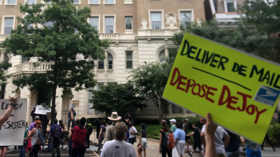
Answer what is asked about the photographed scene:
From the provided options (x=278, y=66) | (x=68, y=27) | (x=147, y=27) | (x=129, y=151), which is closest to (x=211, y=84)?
(x=278, y=66)

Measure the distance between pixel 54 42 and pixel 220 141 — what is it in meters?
10.5

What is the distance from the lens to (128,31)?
27.3 metres

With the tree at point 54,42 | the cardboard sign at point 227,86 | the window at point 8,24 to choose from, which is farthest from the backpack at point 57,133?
the window at point 8,24

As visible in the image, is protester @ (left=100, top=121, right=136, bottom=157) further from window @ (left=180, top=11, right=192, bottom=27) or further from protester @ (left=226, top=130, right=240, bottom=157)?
window @ (left=180, top=11, right=192, bottom=27)

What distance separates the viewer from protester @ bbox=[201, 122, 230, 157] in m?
5.20

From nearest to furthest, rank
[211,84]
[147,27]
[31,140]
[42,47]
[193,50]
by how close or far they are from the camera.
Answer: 1. [211,84]
2. [193,50]
3. [31,140]
4. [42,47]
5. [147,27]

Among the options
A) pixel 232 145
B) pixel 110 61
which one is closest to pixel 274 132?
pixel 232 145

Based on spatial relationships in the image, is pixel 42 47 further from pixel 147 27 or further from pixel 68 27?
pixel 147 27

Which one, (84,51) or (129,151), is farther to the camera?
(84,51)

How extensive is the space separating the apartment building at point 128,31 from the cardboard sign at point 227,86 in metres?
21.9

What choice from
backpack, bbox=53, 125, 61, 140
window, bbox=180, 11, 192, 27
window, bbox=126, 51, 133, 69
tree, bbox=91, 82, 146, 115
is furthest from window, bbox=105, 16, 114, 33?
backpack, bbox=53, 125, 61, 140

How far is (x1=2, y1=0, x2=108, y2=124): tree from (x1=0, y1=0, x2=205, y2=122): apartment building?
36.4ft

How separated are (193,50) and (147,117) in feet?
72.4

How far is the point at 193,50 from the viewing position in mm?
2613
